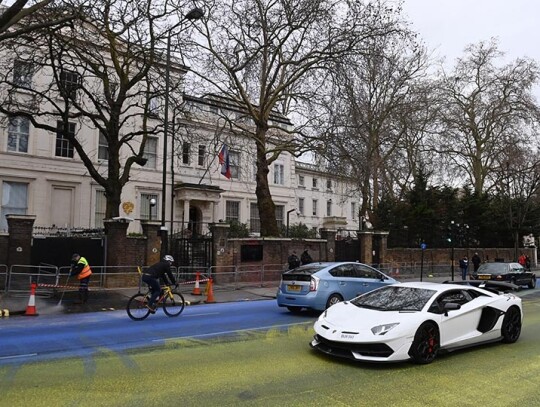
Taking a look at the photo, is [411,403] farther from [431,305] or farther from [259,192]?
[259,192]

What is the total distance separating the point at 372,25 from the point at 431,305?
19557mm

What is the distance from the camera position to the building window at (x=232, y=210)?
43.7m

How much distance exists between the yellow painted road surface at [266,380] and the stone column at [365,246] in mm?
22072

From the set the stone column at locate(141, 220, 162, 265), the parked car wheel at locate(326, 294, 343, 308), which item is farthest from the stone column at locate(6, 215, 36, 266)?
the parked car wheel at locate(326, 294, 343, 308)

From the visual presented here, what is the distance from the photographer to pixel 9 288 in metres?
17.4

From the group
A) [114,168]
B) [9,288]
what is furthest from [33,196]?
[9,288]

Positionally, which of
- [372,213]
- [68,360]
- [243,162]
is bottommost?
[68,360]

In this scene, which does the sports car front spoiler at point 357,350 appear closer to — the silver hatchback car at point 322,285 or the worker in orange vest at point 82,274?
the silver hatchback car at point 322,285

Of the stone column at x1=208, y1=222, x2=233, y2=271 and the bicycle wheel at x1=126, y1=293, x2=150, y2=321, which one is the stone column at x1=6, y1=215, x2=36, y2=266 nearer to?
Answer: the stone column at x1=208, y1=222, x2=233, y2=271

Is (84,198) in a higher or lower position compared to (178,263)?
higher

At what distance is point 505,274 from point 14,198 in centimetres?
3017

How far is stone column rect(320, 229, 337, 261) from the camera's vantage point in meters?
29.0

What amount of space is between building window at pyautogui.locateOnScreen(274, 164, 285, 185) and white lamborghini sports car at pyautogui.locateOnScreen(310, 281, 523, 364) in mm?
39596

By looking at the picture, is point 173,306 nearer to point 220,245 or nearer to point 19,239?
point 19,239
